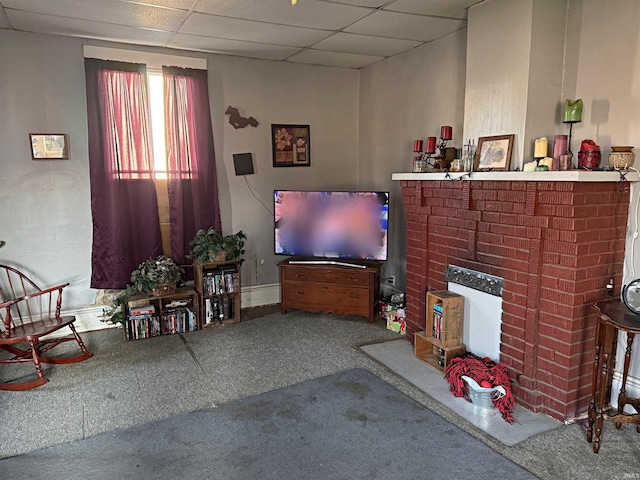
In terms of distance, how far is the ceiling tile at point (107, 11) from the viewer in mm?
3021

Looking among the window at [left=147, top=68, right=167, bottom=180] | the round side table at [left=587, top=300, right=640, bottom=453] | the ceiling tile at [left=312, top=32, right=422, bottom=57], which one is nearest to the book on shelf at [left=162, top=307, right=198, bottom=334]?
the window at [left=147, top=68, right=167, bottom=180]

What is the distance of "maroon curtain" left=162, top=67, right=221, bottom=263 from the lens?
4.20 meters

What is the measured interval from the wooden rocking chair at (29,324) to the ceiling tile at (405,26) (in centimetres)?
306

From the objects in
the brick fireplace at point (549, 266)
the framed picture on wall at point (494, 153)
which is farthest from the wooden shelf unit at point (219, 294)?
the framed picture on wall at point (494, 153)

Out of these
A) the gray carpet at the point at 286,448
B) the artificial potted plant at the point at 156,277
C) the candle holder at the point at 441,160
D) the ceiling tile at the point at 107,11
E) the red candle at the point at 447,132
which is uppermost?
the ceiling tile at the point at 107,11

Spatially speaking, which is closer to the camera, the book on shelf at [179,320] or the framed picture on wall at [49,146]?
the framed picture on wall at [49,146]

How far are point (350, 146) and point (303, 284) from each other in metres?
1.72

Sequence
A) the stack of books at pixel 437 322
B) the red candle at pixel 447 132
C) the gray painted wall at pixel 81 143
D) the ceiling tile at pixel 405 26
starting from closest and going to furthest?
the stack of books at pixel 437 322 < the ceiling tile at pixel 405 26 < the red candle at pixel 447 132 < the gray painted wall at pixel 81 143

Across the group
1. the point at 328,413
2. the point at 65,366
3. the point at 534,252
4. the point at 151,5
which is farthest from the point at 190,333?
the point at 534,252

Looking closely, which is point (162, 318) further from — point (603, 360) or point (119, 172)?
point (603, 360)

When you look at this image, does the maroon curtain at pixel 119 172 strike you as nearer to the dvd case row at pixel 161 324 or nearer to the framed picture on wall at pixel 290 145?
the dvd case row at pixel 161 324

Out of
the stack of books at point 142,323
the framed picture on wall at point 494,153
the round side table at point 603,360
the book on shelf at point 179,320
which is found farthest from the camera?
the book on shelf at point 179,320

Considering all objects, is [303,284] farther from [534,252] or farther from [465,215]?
[534,252]

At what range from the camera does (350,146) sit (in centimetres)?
512
